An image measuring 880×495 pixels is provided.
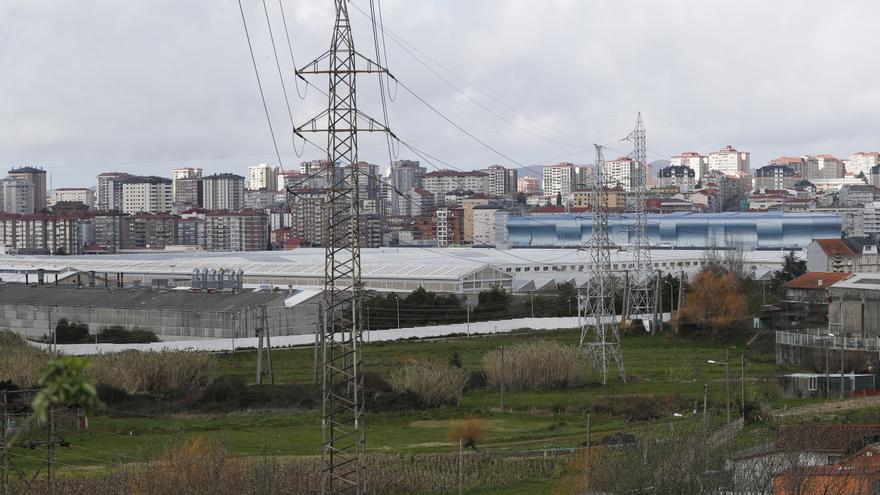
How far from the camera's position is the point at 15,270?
4103 cm

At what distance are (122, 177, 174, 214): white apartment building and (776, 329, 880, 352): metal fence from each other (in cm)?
9973

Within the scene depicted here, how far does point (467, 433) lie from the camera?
1307 centimetres

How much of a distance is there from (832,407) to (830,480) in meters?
5.89

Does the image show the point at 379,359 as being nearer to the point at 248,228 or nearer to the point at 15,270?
the point at 15,270

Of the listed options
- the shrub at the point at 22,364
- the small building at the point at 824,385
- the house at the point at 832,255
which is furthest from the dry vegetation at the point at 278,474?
the house at the point at 832,255

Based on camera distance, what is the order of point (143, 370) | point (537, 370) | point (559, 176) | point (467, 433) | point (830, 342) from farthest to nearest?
point (559, 176)
point (830, 342)
point (537, 370)
point (143, 370)
point (467, 433)

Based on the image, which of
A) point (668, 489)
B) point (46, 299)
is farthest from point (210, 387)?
point (46, 299)

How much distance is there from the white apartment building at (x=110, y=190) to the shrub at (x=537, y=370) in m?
104

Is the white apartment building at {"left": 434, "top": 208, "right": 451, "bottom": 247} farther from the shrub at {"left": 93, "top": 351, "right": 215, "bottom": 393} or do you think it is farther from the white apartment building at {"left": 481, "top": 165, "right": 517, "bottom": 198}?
the shrub at {"left": 93, "top": 351, "right": 215, "bottom": 393}

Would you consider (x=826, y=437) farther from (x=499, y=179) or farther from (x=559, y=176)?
(x=559, y=176)

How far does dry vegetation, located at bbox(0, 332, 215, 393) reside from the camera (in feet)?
56.1

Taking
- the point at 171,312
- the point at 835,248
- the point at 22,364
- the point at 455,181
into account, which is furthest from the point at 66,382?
the point at 455,181

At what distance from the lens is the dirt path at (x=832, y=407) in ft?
46.5

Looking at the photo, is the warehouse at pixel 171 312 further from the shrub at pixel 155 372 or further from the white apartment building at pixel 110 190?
the white apartment building at pixel 110 190
